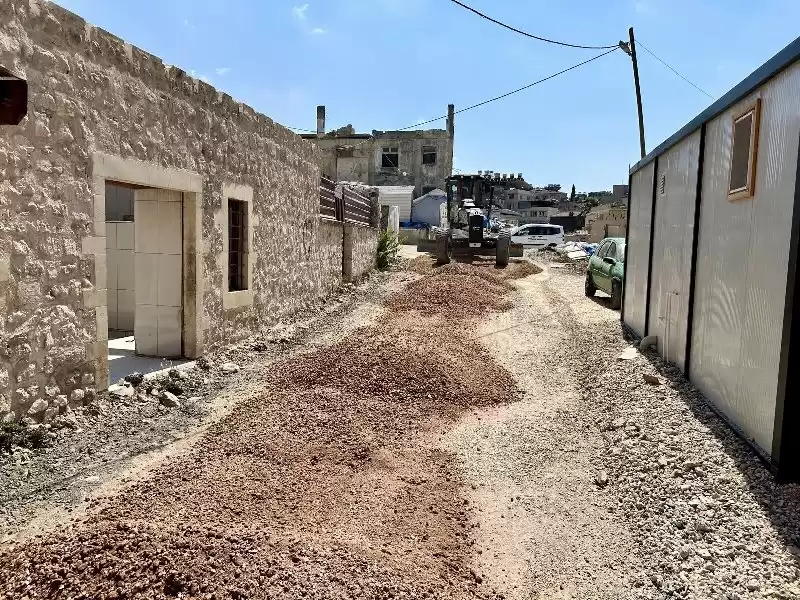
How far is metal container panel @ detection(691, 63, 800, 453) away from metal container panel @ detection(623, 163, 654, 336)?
3.13 m

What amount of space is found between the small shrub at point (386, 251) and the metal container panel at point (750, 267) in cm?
1337

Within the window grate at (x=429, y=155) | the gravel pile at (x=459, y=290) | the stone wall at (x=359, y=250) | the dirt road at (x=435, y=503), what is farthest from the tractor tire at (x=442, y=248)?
the window grate at (x=429, y=155)

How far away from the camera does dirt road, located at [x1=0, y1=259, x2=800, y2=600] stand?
276cm

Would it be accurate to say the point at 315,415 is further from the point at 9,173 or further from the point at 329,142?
the point at 329,142

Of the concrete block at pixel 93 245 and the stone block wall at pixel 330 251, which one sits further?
the stone block wall at pixel 330 251

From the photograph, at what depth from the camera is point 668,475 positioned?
396cm

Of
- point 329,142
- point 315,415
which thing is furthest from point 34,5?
point 329,142

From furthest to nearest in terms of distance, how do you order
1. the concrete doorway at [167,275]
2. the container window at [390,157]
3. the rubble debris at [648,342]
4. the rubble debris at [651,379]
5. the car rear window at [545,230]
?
the container window at [390,157], the car rear window at [545,230], the rubble debris at [648,342], the concrete doorway at [167,275], the rubble debris at [651,379]

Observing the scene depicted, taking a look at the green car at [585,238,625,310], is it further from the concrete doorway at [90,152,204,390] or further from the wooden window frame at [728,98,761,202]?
the concrete doorway at [90,152,204,390]

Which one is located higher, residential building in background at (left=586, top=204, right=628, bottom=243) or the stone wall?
residential building in background at (left=586, top=204, right=628, bottom=243)

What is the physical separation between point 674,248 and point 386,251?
41.2 ft

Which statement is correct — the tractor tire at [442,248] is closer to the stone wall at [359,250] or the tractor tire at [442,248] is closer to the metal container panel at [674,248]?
the stone wall at [359,250]

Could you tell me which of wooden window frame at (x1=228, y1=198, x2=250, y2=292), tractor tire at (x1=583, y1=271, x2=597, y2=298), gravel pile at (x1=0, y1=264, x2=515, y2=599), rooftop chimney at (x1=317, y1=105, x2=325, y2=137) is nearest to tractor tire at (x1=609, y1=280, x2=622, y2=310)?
tractor tire at (x1=583, y1=271, x2=597, y2=298)

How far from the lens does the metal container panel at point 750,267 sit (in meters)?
3.70
